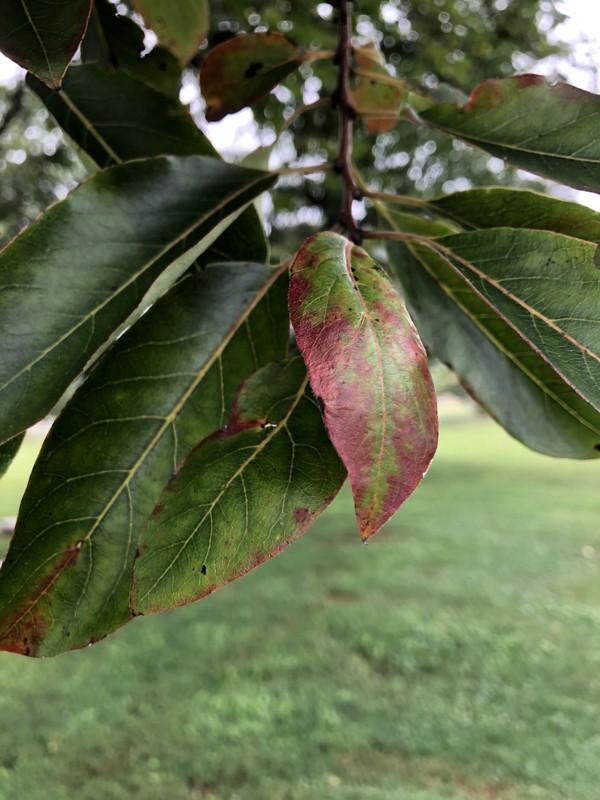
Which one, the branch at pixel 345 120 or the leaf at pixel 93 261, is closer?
the leaf at pixel 93 261

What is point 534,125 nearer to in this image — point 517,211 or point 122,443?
point 517,211

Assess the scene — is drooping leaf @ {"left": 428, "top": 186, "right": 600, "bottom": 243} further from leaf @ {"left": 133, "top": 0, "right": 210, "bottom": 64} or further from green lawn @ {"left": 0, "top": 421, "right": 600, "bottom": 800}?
green lawn @ {"left": 0, "top": 421, "right": 600, "bottom": 800}

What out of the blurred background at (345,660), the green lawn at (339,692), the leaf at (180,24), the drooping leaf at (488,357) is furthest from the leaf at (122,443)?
the green lawn at (339,692)

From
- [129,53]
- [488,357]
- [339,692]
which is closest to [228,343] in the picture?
[488,357]

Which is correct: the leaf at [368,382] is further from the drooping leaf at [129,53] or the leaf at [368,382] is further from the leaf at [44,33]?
the drooping leaf at [129,53]

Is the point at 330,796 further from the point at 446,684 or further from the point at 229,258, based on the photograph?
the point at 229,258

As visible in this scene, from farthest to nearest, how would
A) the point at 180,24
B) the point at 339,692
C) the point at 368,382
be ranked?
1. the point at 339,692
2. the point at 180,24
3. the point at 368,382
